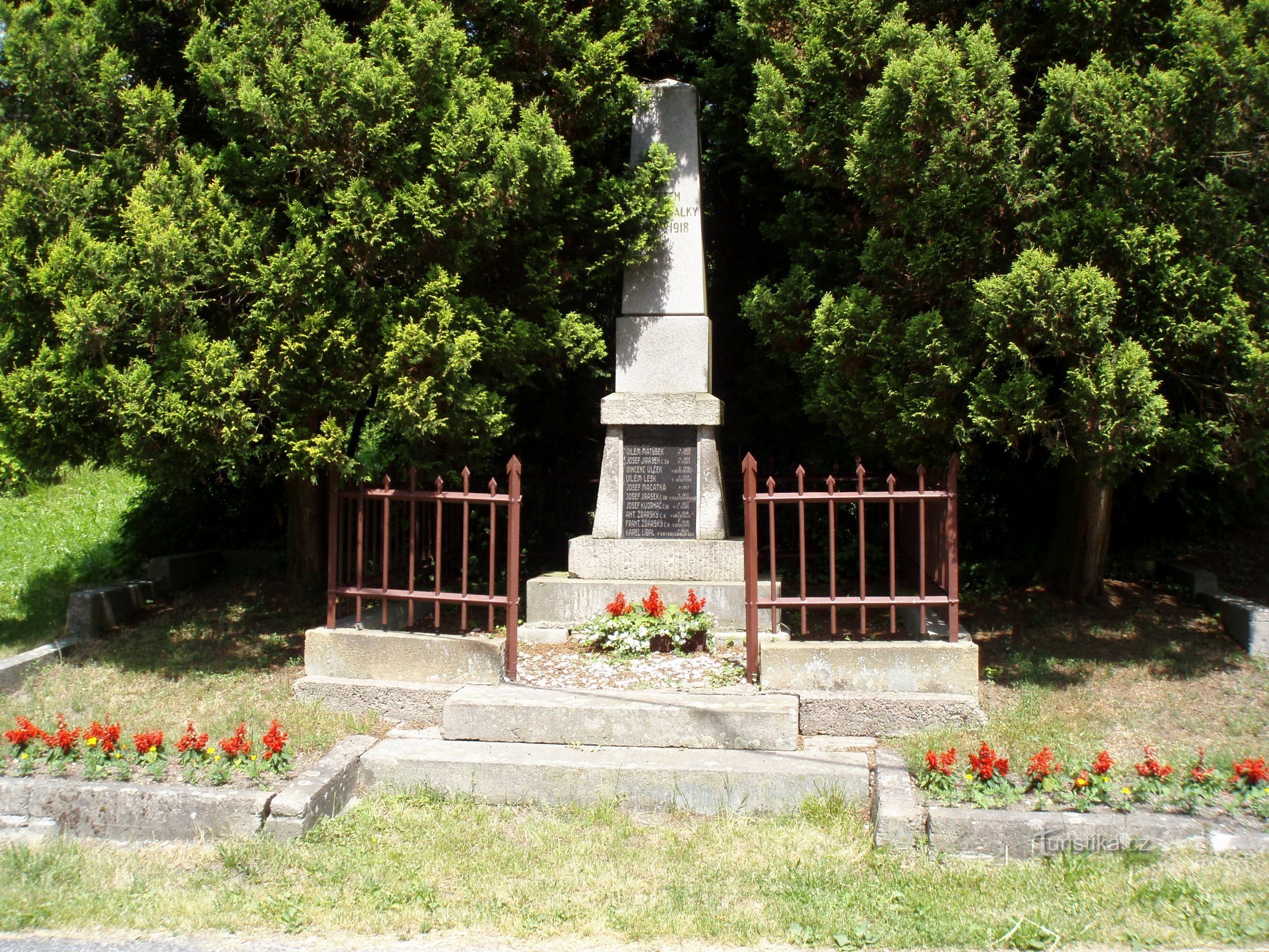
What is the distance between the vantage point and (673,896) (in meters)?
3.53

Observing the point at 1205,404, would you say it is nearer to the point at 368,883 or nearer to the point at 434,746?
the point at 434,746

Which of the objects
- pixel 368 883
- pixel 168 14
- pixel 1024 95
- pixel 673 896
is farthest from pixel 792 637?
pixel 168 14

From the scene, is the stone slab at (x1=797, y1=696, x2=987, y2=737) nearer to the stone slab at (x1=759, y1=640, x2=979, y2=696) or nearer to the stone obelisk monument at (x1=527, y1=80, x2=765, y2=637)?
the stone slab at (x1=759, y1=640, x2=979, y2=696)

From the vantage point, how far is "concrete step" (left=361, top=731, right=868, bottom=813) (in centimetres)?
436

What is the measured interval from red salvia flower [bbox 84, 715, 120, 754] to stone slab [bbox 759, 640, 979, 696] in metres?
3.30

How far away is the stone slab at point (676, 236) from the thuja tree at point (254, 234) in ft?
4.51

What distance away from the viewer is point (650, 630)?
20.0ft

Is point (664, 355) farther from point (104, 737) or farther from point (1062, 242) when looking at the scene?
point (104, 737)

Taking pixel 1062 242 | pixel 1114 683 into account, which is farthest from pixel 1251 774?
pixel 1062 242

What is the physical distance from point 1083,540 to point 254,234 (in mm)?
6262

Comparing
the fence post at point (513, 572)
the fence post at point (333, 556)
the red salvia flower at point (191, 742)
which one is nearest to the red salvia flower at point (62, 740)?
the red salvia flower at point (191, 742)

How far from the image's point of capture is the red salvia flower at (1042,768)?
3928mm

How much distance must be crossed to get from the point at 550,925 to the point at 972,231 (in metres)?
4.62

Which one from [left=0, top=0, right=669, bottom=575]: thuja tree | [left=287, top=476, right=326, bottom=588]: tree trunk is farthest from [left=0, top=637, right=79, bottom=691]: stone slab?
[left=287, top=476, right=326, bottom=588]: tree trunk
